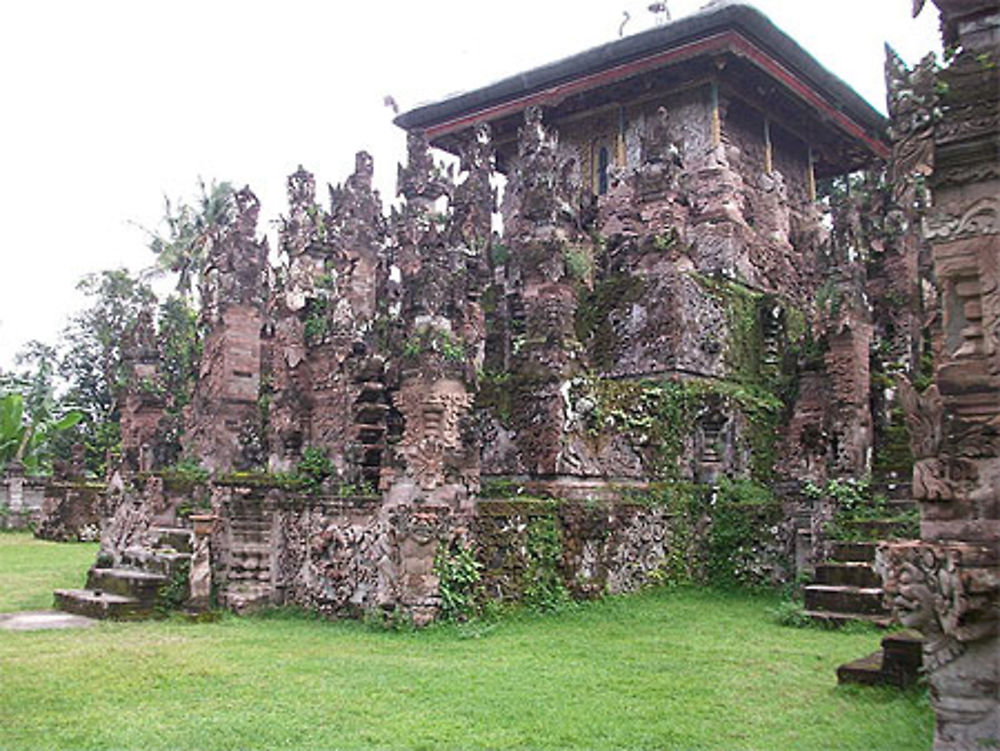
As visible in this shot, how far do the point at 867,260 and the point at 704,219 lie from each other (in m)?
3.18

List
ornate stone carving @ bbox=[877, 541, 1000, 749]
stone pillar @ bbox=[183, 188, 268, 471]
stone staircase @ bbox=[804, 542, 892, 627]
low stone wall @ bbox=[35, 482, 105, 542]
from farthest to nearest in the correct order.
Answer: low stone wall @ bbox=[35, 482, 105, 542] → stone pillar @ bbox=[183, 188, 268, 471] → stone staircase @ bbox=[804, 542, 892, 627] → ornate stone carving @ bbox=[877, 541, 1000, 749]

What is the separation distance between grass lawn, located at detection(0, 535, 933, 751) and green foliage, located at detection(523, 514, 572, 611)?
0.94 feet

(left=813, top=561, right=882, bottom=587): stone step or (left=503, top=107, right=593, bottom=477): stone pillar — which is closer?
(left=813, top=561, right=882, bottom=587): stone step

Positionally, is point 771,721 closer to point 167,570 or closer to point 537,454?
point 537,454

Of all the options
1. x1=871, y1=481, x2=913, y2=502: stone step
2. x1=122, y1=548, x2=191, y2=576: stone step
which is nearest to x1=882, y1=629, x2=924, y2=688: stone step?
x1=871, y1=481, x2=913, y2=502: stone step

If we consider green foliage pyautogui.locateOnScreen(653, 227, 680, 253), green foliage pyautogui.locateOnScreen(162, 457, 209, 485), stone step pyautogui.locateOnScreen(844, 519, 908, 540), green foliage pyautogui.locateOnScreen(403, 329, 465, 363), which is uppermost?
green foliage pyautogui.locateOnScreen(653, 227, 680, 253)

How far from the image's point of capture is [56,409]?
3834 cm

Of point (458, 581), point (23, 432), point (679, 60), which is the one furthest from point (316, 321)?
point (23, 432)

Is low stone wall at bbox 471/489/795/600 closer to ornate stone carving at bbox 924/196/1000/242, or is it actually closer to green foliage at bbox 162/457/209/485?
green foliage at bbox 162/457/209/485

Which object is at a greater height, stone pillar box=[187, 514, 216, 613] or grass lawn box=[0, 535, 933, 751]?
stone pillar box=[187, 514, 216, 613]

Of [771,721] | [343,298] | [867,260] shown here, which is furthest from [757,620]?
[867,260]

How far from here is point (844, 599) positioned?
1050cm

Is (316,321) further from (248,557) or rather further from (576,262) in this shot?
(576,262)

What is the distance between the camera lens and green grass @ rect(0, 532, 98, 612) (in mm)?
13936
